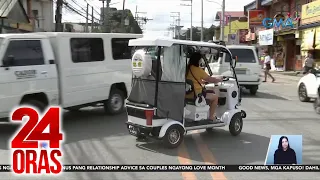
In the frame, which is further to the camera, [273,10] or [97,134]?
[273,10]

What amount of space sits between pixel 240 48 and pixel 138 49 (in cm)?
928

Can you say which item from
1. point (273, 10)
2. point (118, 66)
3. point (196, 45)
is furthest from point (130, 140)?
point (273, 10)

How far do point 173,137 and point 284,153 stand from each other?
2229 millimetres

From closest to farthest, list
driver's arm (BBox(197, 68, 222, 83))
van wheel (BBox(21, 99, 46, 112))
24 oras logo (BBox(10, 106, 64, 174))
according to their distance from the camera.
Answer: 24 oras logo (BBox(10, 106, 64, 174)), driver's arm (BBox(197, 68, 222, 83)), van wheel (BBox(21, 99, 46, 112))

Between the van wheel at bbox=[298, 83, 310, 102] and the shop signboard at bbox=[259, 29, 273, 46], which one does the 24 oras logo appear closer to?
the van wheel at bbox=[298, 83, 310, 102]

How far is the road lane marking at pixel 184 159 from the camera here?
5167 mm

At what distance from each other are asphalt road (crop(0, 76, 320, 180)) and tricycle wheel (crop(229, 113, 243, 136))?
0.12m

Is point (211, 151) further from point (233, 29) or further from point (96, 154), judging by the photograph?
point (233, 29)

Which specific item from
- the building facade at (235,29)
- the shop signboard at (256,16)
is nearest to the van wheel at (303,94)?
the building facade at (235,29)

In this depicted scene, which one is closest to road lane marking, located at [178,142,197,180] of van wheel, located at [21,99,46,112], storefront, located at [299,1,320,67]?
van wheel, located at [21,99,46,112]

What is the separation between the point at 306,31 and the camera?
2567 centimetres

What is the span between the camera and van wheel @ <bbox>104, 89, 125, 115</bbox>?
395 inches

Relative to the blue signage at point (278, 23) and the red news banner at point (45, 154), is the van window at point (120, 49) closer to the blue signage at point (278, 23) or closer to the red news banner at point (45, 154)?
the red news banner at point (45, 154)

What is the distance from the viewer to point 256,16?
40656mm
